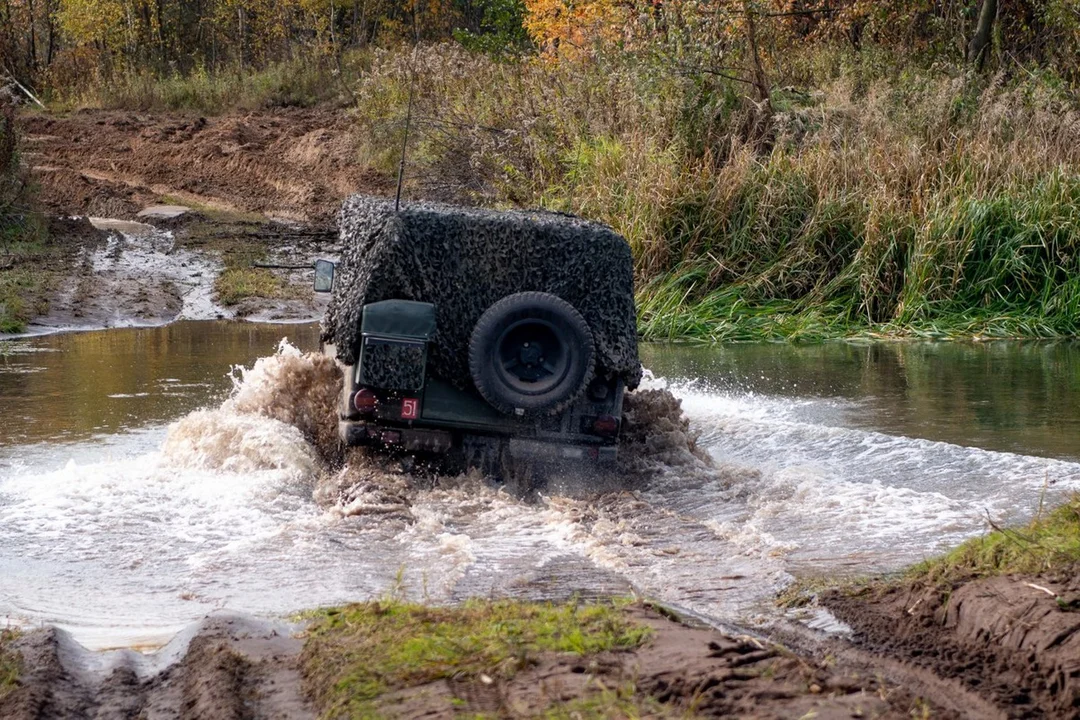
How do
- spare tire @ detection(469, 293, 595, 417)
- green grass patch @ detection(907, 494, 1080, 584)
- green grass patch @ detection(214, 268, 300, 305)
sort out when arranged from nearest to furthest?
green grass patch @ detection(907, 494, 1080, 584)
spare tire @ detection(469, 293, 595, 417)
green grass patch @ detection(214, 268, 300, 305)

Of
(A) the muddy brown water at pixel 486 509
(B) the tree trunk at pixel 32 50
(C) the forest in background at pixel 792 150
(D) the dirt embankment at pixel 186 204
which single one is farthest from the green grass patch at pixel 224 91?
(A) the muddy brown water at pixel 486 509

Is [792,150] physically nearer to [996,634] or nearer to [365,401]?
[365,401]

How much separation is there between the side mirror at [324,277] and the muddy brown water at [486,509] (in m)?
1.13

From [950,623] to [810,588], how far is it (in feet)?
3.72

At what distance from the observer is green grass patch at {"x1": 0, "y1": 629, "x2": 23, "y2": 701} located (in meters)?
4.80

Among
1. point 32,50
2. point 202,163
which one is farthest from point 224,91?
point 32,50

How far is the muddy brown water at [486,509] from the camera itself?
6828 mm

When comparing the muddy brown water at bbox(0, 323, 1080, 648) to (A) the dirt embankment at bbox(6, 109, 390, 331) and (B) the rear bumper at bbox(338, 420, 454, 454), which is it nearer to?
(B) the rear bumper at bbox(338, 420, 454, 454)

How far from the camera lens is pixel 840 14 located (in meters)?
25.0

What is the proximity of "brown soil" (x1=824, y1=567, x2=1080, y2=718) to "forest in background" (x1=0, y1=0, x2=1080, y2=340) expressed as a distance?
12.2 m

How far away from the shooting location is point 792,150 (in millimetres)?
19672

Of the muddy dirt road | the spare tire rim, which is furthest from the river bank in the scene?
the spare tire rim

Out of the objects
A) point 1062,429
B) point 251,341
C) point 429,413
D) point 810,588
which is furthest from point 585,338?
point 251,341

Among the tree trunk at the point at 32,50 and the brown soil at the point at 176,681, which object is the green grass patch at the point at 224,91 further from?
the brown soil at the point at 176,681
